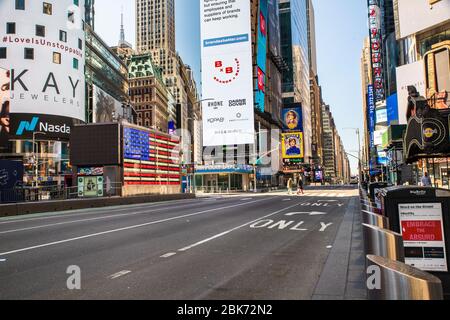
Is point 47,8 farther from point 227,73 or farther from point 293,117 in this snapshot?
point 293,117

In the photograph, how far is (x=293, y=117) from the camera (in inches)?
6142

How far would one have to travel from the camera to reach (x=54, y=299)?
4.60 m

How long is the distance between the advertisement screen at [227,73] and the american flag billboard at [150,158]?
174ft

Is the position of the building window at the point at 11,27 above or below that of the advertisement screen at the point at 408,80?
above

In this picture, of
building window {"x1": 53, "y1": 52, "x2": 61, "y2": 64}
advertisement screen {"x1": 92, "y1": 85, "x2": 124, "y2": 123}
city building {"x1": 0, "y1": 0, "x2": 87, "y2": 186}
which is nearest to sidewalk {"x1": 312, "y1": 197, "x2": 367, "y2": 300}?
city building {"x1": 0, "y1": 0, "x2": 87, "y2": 186}

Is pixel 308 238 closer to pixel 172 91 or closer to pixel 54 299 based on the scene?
pixel 54 299

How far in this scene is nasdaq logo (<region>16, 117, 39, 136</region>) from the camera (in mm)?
60875

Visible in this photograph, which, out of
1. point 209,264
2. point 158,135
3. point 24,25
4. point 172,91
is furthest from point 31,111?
point 172,91

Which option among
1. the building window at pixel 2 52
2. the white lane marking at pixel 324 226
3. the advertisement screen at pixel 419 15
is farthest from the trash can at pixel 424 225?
the building window at pixel 2 52

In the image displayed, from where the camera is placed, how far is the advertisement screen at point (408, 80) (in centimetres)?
4081

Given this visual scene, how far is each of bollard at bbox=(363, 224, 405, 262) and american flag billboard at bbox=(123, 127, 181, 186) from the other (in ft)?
96.5

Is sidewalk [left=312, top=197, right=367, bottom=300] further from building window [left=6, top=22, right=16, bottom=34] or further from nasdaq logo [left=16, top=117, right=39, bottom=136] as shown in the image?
building window [left=6, top=22, right=16, bottom=34]

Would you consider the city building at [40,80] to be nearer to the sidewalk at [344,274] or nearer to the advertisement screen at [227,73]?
the advertisement screen at [227,73]

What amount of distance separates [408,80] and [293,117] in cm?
11374
